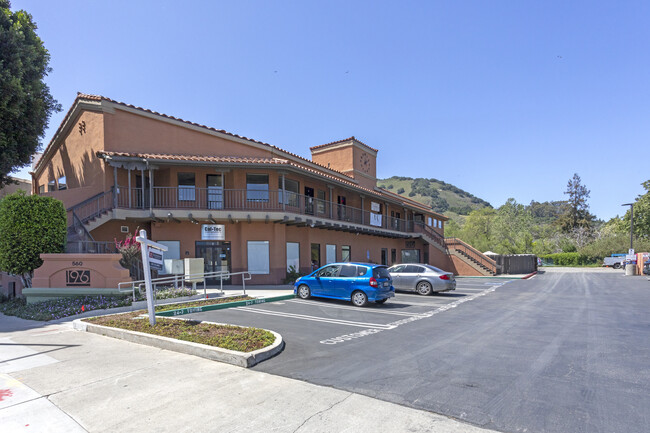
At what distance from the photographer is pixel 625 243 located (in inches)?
2229

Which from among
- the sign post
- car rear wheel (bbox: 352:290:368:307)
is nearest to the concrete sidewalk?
the sign post

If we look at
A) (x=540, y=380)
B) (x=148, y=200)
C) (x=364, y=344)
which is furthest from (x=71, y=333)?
(x=148, y=200)

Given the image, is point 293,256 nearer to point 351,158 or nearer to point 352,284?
point 352,284

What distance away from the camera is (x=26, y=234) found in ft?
43.1

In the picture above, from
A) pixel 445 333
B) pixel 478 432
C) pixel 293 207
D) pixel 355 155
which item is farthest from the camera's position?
pixel 355 155

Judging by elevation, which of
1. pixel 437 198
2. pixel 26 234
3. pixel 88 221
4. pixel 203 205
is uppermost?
pixel 437 198

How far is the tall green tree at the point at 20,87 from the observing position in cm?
1612

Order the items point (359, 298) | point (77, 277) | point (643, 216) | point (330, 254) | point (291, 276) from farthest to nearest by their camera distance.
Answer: point (643, 216) → point (330, 254) → point (291, 276) → point (359, 298) → point (77, 277)

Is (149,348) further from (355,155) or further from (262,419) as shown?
(355,155)

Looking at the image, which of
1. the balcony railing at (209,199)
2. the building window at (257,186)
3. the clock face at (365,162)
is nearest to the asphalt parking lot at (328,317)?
the balcony railing at (209,199)

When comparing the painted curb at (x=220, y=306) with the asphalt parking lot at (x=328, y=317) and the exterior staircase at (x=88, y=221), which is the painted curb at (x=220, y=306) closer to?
the asphalt parking lot at (x=328, y=317)

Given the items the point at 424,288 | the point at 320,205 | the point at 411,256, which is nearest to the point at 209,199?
the point at 320,205

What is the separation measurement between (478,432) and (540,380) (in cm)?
213

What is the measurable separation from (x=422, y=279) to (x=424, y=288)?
413mm
